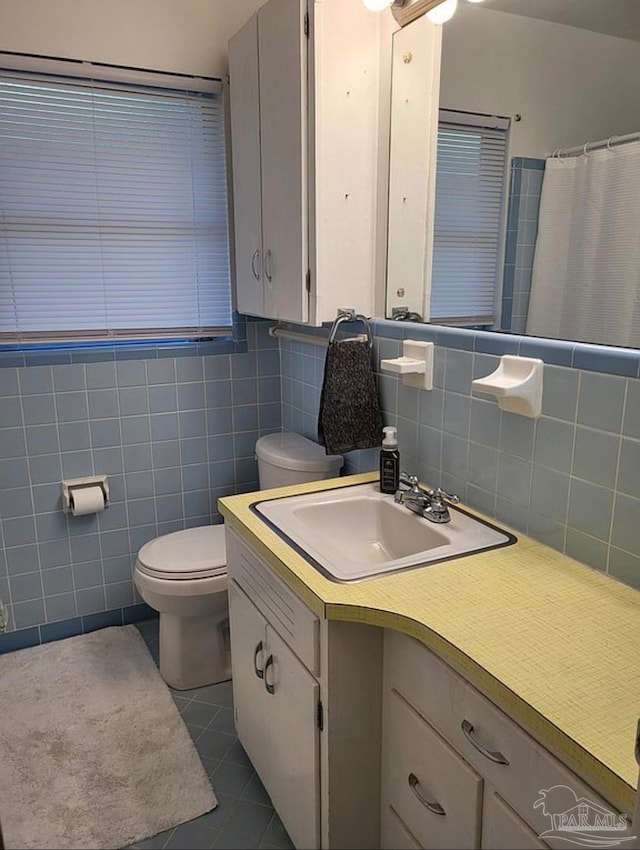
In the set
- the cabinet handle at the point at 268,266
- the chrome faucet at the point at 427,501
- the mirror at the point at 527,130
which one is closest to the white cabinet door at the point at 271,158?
the cabinet handle at the point at 268,266

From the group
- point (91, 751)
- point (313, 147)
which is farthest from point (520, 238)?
point (91, 751)

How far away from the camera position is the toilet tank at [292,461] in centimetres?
214

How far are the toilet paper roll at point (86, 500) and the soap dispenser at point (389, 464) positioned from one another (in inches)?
45.7

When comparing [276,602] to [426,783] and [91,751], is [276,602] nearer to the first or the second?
[426,783]

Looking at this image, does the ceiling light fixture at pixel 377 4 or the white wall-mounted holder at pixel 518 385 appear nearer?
the white wall-mounted holder at pixel 518 385

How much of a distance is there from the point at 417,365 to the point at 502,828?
1.04 m

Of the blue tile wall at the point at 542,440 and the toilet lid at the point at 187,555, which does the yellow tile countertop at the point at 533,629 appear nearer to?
the blue tile wall at the point at 542,440

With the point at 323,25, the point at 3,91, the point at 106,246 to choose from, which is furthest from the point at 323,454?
the point at 3,91

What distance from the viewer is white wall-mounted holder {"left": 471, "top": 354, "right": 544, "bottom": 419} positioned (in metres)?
1.31

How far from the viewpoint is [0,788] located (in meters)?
1.71

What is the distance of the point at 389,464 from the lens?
167 cm

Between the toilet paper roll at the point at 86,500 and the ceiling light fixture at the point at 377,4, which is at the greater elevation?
the ceiling light fixture at the point at 377,4

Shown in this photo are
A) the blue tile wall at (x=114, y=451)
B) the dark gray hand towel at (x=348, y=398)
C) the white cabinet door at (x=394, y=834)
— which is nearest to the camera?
the white cabinet door at (x=394, y=834)

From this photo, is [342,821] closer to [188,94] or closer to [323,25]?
[323,25]
